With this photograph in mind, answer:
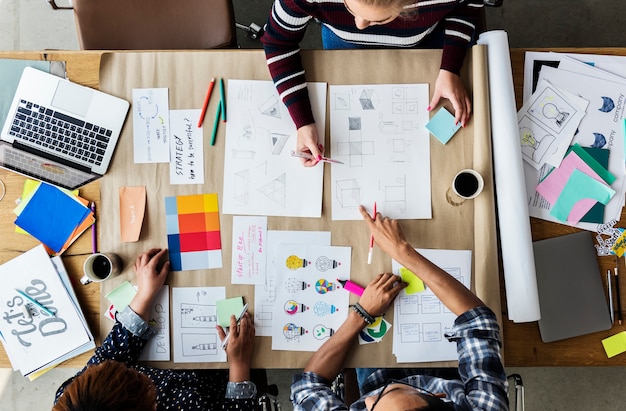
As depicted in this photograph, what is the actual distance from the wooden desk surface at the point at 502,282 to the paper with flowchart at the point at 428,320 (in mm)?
130

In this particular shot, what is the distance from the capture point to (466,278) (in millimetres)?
1191

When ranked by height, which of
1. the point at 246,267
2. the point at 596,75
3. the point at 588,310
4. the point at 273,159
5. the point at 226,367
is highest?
the point at 596,75

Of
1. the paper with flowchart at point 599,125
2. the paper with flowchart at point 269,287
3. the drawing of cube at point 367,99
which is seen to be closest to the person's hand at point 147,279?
the paper with flowchart at point 269,287

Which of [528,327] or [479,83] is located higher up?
[479,83]

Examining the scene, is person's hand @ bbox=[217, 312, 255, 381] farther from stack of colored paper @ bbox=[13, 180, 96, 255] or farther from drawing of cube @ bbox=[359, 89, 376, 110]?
drawing of cube @ bbox=[359, 89, 376, 110]

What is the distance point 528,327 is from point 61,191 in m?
1.25

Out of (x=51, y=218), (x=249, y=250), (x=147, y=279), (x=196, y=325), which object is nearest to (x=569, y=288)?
(x=249, y=250)

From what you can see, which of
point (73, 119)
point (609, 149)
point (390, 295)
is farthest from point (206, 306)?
point (609, 149)

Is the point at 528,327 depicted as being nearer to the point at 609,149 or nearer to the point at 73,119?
the point at 609,149

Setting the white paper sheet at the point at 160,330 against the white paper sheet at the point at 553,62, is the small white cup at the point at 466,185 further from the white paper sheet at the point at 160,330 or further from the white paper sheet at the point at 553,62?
the white paper sheet at the point at 160,330

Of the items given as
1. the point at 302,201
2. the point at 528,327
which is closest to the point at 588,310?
the point at 528,327

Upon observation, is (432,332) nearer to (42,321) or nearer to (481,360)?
(481,360)

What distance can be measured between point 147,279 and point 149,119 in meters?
0.41

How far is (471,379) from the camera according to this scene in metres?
1.07
